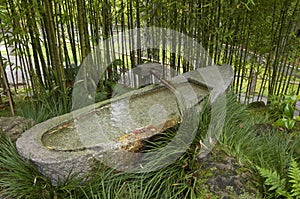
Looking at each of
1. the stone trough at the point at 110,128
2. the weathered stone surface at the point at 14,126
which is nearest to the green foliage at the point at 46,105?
the weathered stone surface at the point at 14,126

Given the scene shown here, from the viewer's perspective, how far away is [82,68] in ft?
8.12

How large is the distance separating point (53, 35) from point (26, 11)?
0.32 meters

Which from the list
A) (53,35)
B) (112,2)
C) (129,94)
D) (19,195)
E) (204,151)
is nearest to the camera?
(19,195)

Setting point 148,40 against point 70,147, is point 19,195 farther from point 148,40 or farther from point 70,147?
point 148,40

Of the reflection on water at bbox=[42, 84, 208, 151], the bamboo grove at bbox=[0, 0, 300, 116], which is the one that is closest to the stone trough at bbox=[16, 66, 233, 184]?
the reflection on water at bbox=[42, 84, 208, 151]

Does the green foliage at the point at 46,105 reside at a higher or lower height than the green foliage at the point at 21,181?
higher

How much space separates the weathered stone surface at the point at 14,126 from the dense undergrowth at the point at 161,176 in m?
0.07

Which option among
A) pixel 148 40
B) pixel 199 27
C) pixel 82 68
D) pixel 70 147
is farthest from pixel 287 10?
pixel 70 147

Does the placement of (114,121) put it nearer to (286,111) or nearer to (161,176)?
(161,176)

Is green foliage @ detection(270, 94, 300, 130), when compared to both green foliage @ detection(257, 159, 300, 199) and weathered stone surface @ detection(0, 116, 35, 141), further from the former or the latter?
weathered stone surface @ detection(0, 116, 35, 141)

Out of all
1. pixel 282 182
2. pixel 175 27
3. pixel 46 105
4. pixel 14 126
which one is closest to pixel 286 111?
pixel 282 182

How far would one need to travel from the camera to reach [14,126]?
1989 millimetres

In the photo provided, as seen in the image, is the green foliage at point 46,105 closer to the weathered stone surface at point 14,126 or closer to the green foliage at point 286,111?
the weathered stone surface at point 14,126

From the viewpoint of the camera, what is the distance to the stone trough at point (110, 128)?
1538 millimetres
